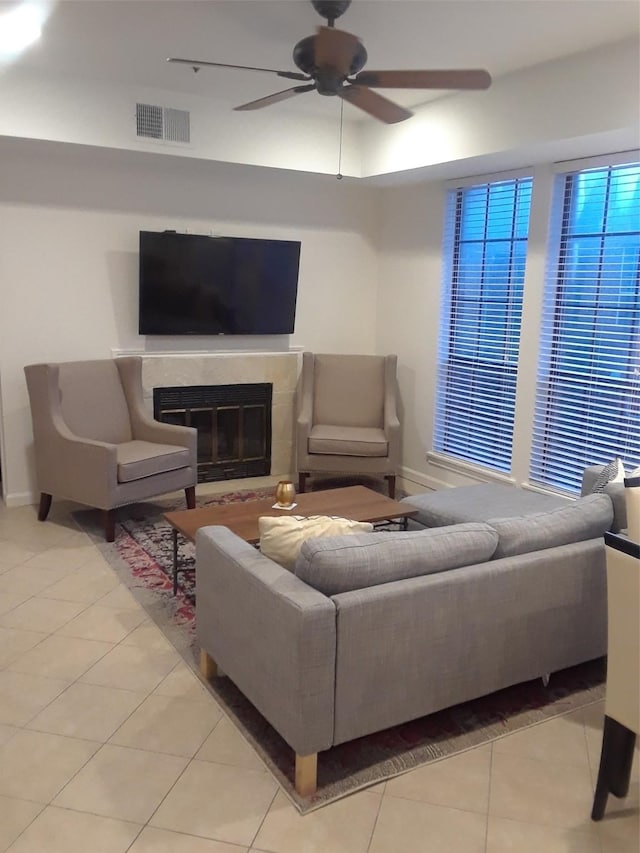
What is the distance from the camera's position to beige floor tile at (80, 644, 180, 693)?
2854 millimetres

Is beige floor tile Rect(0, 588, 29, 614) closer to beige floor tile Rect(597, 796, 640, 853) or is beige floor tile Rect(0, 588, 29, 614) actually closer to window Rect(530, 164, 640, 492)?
beige floor tile Rect(597, 796, 640, 853)

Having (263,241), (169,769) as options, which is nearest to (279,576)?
(169,769)

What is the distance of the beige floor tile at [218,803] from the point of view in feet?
6.86

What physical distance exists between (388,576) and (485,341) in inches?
128

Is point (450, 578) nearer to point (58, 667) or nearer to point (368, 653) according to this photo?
point (368, 653)

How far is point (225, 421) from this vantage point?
5.75 meters

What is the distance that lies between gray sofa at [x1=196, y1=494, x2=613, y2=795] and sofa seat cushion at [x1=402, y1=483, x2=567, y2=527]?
823 mm

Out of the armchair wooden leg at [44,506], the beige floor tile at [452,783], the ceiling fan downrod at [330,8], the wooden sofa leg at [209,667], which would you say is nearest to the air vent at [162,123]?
the ceiling fan downrod at [330,8]

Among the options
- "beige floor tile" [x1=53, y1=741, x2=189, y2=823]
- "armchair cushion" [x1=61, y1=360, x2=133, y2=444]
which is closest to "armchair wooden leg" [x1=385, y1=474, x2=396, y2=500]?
"armchair cushion" [x1=61, y1=360, x2=133, y2=444]

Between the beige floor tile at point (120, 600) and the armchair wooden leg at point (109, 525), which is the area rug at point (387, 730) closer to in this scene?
the beige floor tile at point (120, 600)

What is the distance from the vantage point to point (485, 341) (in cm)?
523

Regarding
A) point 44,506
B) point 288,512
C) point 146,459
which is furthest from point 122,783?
point 44,506

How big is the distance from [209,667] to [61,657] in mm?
688

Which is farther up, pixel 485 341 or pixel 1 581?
pixel 485 341
